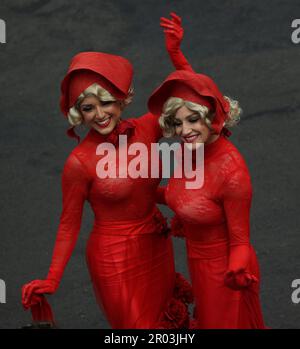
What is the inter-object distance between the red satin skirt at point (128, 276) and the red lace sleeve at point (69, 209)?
0.19 m

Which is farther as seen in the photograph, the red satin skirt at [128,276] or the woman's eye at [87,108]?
the red satin skirt at [128,276]

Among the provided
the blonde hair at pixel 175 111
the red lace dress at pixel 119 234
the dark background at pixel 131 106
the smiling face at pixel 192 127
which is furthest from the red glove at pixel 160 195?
the dark background at pixel 131 106

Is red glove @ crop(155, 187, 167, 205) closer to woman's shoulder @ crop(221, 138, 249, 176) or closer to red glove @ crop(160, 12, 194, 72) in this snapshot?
woman's shoulder @ crop(221, 138, 249, 176)

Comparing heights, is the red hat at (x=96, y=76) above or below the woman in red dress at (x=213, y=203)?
above

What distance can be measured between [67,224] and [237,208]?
1128 mm

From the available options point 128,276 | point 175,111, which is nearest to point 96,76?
point 175,111

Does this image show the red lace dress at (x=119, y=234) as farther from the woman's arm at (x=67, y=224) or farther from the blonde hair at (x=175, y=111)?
the blonde hair at (x=175, y=111)

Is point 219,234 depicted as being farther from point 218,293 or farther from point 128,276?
point 128,276

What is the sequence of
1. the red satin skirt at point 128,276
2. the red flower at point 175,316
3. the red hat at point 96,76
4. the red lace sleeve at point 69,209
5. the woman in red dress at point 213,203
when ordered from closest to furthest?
the woman in red dress at point 213,203, the red hat at point 96,76, the red lace sleeve at point 69,209, the red satin skirt at point 128,276, the red flower at point 175,316

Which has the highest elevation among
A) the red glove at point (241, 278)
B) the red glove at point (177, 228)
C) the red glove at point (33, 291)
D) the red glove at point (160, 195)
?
the red glove at point (160, 195)

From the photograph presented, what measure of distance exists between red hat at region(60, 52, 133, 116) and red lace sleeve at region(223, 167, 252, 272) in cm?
88

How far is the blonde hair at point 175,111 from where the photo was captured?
8.20 meters

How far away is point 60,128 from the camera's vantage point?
13.5m
